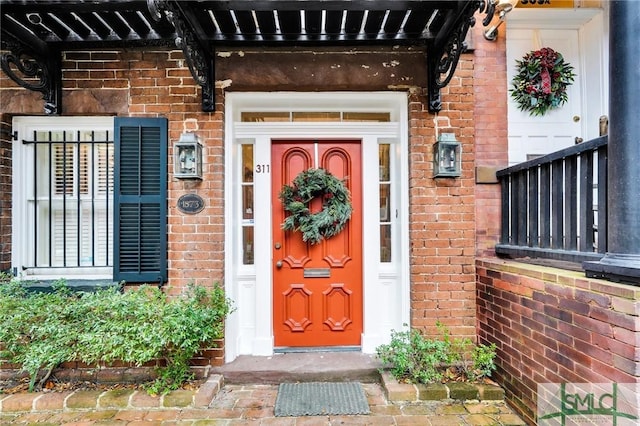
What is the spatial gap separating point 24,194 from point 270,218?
7.37 feet

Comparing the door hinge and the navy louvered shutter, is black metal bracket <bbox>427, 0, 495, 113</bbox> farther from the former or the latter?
the door hinge

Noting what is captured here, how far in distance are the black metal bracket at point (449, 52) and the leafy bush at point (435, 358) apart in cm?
201

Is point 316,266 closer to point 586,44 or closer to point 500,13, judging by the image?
point 500,13

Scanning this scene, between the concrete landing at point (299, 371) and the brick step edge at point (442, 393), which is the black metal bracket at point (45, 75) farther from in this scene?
the brick step edge at point (442, 393)

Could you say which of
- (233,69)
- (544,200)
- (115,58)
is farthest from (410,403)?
(115,58)

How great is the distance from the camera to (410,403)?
254 cm

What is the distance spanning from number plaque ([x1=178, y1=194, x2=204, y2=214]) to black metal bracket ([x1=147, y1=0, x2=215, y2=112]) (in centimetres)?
78

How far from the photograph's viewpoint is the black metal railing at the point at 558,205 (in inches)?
79.0

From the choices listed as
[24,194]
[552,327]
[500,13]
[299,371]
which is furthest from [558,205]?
[24,194]

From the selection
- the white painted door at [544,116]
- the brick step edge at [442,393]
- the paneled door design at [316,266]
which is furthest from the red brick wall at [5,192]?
the white painted door at [544,116]

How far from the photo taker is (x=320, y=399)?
260 centimetres

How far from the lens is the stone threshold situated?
2480 mm

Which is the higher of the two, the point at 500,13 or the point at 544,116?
the point at 500,13

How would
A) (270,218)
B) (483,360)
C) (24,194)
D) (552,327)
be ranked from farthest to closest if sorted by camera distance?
1. (270,218)
2. (24,194)
3. (483,360)
4. (552,327)
